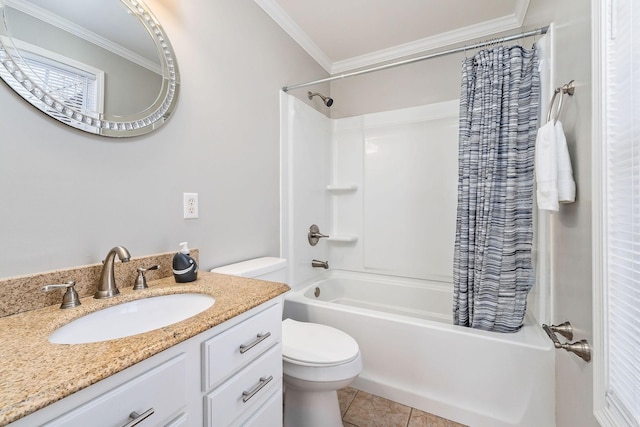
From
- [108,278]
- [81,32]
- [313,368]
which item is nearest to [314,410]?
[313,368]

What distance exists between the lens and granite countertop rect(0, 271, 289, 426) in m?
0.43

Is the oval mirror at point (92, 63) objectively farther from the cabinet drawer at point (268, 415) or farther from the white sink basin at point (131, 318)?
the cabinet drawer at point (268, 415)

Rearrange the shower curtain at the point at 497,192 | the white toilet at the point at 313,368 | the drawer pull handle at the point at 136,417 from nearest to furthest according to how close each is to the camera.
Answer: the drawer pull handle at the point at 136,417 → the white toilet at the point at 313,368 → the shower curtain at the point at 497,192

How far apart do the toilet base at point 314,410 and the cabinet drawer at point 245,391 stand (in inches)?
16.2

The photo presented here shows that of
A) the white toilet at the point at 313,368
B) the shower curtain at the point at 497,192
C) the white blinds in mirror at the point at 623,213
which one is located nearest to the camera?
the white blinds in mirror at the point at 623,213

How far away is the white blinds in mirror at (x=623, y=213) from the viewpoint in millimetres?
649

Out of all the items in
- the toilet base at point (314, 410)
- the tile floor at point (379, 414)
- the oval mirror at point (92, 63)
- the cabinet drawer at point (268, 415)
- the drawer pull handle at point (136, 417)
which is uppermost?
the oval mirror at point (92, 63)

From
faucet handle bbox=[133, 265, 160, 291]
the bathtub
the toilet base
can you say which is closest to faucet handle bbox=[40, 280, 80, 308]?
faucet handle bbox=[133, 265, 160, 291]

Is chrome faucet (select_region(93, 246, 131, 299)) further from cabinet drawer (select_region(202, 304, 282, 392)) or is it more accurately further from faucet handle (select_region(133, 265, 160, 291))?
cabinet drawer (select_region(202, 304, 282, 392))

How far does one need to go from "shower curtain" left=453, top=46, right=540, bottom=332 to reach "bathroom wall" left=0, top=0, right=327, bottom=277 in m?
1.21

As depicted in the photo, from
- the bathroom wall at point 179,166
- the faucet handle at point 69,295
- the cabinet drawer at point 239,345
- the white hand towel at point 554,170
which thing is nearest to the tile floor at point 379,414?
the cabinet drawer at point 239,345

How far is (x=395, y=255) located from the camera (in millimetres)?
2395

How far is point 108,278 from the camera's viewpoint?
0.92 m

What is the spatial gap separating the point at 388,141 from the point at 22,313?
7.73ft
